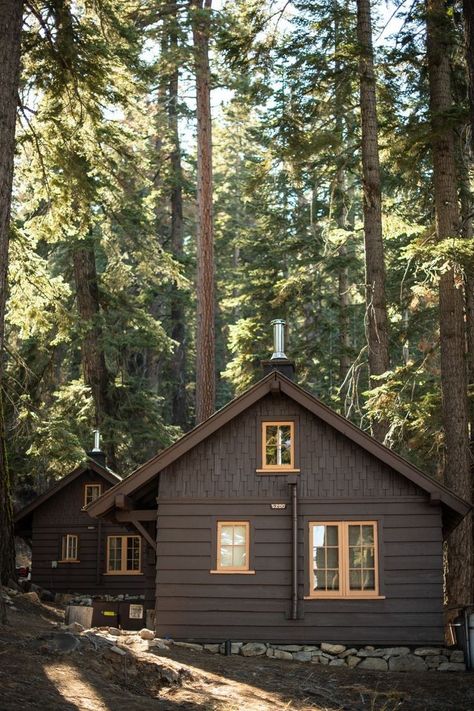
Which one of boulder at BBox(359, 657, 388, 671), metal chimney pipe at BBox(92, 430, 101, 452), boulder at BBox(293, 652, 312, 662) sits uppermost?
metal chimney pipe at BBox(92, 430, 101, 452)

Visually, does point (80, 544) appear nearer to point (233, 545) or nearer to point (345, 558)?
point (233, 545)

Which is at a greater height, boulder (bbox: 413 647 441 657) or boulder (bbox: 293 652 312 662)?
boulder (bbox: 413 647 441 657)

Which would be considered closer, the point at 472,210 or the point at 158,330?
the point at 472,210

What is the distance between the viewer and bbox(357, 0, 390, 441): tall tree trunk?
21.5 m

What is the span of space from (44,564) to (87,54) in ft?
54.0

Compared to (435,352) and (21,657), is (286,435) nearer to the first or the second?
(435,352)

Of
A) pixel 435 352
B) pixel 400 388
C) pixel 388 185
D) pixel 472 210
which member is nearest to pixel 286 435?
pixel 400 388

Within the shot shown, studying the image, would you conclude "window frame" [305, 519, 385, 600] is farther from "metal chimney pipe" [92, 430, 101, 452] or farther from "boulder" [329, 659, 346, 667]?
"metal chimney pipe" [92, 430, 101, 452]

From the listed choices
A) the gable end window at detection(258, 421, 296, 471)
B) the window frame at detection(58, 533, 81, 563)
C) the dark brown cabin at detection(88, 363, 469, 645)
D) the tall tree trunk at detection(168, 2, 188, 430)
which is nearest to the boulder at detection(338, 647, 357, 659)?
the dark brown cabin at detection(88, 363, 469, 645)

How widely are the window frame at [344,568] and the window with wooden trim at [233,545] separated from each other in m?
1.22

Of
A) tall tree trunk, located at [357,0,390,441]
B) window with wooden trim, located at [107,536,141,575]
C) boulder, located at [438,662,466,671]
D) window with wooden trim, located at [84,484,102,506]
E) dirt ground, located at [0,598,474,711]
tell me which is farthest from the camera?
window with wooden trim, located at [84,484,102,506]

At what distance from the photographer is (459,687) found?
49.6 feet

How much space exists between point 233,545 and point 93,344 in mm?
13805

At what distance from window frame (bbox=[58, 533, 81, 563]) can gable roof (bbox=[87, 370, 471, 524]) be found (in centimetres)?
977
